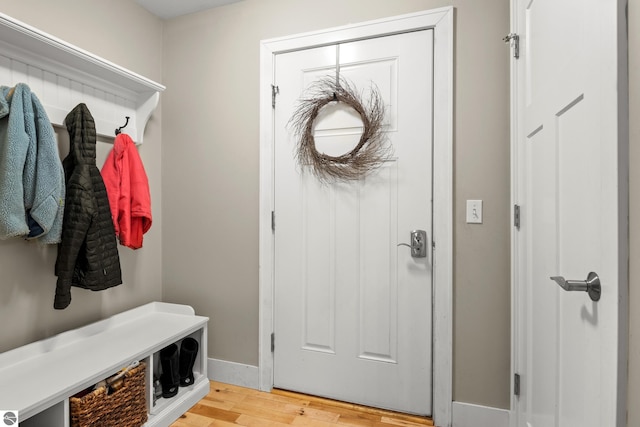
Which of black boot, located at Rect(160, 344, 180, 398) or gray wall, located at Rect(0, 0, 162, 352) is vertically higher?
gray wall, located at Rect(0, 0, 162, 352)

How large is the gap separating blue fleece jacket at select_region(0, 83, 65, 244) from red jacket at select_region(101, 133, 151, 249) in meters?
0.31

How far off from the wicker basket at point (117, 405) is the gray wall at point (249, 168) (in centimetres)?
66

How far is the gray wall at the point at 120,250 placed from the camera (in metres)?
1.59

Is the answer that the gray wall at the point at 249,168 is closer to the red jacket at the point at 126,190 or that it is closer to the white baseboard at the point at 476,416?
the white baseboard at the point at 476,416

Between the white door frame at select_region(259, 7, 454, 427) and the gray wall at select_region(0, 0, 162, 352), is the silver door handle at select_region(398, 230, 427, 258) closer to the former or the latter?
the white door frame at select_region(259, 7, 454, 427)

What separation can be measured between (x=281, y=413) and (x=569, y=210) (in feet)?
5.53

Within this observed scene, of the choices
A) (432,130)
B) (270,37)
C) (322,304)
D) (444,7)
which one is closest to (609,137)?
(432,130)

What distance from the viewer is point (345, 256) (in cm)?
197

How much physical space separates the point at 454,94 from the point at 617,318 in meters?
1.35

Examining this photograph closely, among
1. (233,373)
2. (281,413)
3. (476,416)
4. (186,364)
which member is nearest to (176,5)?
(186,364)

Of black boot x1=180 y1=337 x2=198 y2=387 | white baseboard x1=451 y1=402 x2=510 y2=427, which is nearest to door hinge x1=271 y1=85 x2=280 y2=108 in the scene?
black boot x1=180 y1=337 x2=198 y2=387

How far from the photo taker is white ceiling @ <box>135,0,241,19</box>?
2164 mm

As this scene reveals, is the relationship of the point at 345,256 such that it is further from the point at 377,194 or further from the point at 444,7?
the point at 444,7

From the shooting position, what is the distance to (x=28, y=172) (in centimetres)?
144
